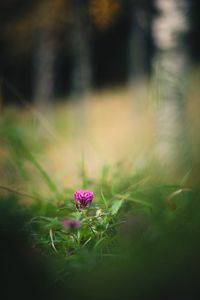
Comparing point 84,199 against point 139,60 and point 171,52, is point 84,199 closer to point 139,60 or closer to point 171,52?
point 171,52

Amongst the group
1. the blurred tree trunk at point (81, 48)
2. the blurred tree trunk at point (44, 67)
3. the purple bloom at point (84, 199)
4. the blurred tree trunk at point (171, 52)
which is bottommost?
the purple bloom at point (84, 199)

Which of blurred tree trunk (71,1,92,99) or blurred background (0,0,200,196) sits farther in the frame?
blurred tree trunk (71,1,92,99)

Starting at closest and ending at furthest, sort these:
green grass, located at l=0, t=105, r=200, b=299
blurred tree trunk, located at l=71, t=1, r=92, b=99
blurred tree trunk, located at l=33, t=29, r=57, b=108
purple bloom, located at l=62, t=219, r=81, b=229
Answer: green grass, located at l=0, t=105, r=200, b=299 < purple bloom, located at l=62, t=219, r=81, b=229 < blurred tree trunk, located at l=71, t=1, r=92, b=99 < blurred tree trunk, located at l=33, t=29, r=57, b=108

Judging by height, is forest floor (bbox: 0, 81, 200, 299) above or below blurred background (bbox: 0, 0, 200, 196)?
below

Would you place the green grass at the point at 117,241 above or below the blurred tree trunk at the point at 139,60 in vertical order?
below

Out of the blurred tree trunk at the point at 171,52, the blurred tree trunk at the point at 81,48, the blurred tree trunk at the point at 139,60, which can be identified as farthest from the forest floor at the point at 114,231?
the blurred tree trunk at the point at 139,60

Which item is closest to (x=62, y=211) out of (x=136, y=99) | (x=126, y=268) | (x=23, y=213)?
(x=23, y=213)

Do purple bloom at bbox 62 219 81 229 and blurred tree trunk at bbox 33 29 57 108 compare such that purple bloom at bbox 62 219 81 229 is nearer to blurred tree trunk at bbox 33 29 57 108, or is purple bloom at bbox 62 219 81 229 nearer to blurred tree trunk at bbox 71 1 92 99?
blurred tree trunk at bbox 71 1 92 99

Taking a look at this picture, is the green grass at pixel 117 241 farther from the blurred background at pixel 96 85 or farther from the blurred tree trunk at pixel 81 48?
the blurred tree trunk at pixel 81 48

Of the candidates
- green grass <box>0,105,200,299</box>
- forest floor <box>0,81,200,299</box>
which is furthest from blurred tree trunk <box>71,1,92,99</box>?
green grass <box>0,105,200,299</box>
